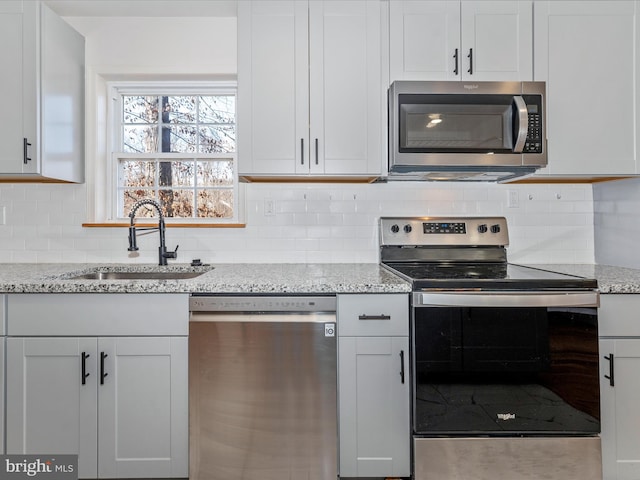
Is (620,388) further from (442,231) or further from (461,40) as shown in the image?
(461,40)

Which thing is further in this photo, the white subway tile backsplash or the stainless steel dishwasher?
the white subway tile backsplash

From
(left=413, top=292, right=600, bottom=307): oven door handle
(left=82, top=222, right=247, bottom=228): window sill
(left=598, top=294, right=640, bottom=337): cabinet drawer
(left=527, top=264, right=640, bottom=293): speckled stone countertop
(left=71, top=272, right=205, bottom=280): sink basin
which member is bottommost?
(left=598, top=294, right=640, bottom=337): cabinet drawer

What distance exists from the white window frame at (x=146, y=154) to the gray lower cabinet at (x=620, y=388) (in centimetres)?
195

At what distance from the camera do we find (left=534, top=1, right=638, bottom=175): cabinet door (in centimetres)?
197

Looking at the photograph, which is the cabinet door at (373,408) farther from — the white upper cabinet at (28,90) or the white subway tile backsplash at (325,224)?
the white upper cabinet at (28,90)

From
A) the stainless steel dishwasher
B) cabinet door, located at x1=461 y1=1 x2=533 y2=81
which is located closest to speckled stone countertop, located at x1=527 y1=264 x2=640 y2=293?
cabinet door, located at x1=461 y1=1 x2=533 y2=81

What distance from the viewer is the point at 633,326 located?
162cm

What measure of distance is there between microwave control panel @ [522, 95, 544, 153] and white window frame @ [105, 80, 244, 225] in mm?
1621

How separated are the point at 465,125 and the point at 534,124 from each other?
0.32 metres

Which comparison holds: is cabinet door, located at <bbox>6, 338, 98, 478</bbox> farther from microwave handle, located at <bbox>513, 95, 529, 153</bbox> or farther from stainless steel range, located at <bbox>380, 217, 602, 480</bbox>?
microwave handle, located at <bbox>513, 95, 529, 153</bbox>

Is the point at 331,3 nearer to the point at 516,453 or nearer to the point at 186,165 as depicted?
the point at 186,165

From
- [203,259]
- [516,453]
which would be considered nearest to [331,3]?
[203,259]

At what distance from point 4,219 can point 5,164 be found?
0.56m

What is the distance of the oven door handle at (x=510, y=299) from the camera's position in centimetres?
153
